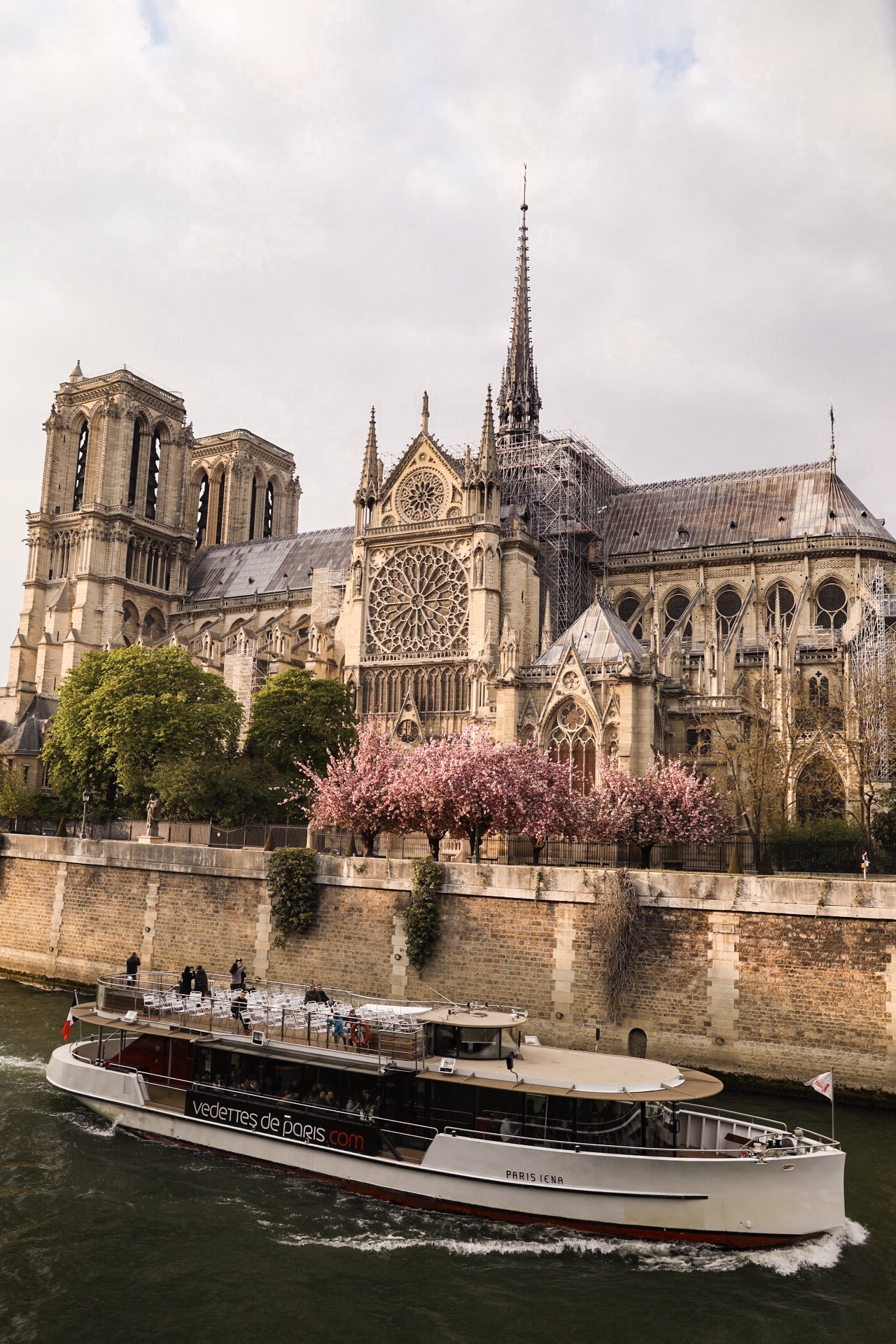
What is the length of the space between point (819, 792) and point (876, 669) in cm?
701

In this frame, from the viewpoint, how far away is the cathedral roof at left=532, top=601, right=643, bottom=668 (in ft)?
140

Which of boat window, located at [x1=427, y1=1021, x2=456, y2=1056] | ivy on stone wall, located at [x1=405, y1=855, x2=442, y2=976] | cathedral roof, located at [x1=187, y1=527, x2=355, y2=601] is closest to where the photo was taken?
boat window, located at [x1=427, y1=1021, x2=456, y2=1056]

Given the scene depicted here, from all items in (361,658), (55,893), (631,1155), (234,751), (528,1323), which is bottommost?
(528,1323)

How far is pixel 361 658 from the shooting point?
56812 millimetres

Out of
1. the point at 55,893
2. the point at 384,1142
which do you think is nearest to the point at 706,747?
the point at 55,893

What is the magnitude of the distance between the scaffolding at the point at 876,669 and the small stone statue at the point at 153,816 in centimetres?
2312

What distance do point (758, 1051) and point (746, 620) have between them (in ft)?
115

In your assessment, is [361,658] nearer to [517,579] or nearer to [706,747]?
[517,579]

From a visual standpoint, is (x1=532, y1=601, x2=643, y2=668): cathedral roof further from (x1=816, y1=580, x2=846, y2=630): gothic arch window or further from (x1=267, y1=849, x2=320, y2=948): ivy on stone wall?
(x1=267, y1=849, x2=320, y2=948): ivy on stone wall

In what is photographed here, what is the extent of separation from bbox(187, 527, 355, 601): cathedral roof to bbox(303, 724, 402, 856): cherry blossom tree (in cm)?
3874

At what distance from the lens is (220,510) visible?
92.7 metres

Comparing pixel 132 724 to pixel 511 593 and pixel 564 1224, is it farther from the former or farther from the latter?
pixel 564 1224

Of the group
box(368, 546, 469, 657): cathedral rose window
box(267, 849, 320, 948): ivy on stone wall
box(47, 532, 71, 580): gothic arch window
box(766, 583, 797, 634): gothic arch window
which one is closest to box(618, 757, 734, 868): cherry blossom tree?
box(267, 849, 320, 948): ivy on stone wall

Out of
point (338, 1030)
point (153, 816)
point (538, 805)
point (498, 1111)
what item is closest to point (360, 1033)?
point (338, 1030)
